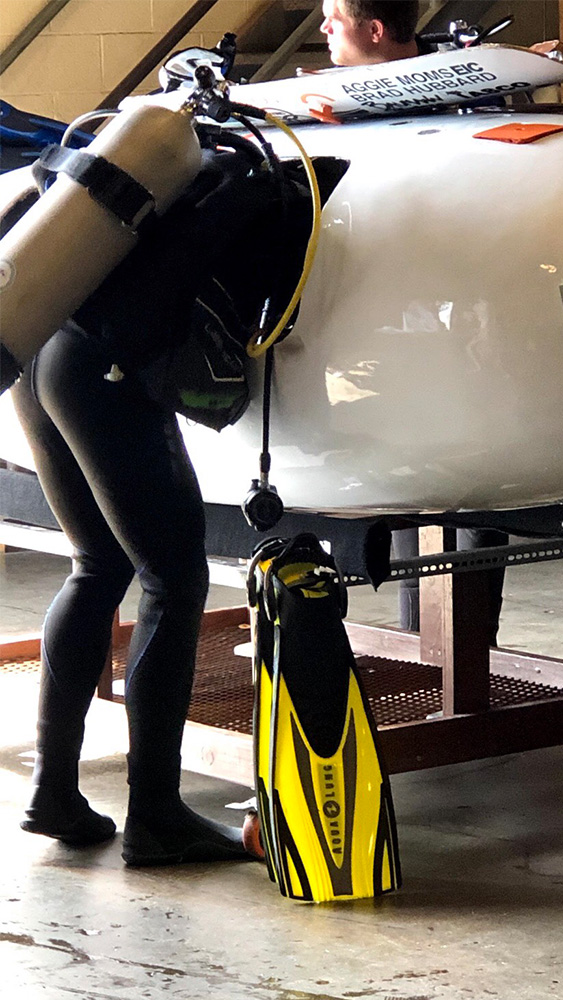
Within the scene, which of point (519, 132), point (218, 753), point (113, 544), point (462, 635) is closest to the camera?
point (519, 132)

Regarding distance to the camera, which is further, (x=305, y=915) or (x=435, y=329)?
(x=435, y=329)

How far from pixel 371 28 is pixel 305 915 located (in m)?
1.47

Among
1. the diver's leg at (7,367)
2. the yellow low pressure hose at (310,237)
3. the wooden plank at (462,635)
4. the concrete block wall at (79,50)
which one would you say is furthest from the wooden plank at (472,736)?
the concrete block wall at (79,50)

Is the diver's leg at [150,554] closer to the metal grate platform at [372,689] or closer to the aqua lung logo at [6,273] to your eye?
the aqua lung logo at [6,273]

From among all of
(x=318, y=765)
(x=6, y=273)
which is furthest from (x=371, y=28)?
(x=318, y=765)

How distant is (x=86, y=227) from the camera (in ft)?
6.04

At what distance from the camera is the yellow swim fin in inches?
75.1

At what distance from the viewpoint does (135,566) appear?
2047 millimetres

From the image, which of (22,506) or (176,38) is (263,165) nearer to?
(22,506)

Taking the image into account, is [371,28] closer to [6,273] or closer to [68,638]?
[6,273]

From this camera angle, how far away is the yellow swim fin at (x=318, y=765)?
1.91 meters

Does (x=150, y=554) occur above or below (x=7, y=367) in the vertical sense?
below

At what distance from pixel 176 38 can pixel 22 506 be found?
3.18 m

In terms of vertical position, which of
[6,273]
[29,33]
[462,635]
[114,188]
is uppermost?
[29,33]
